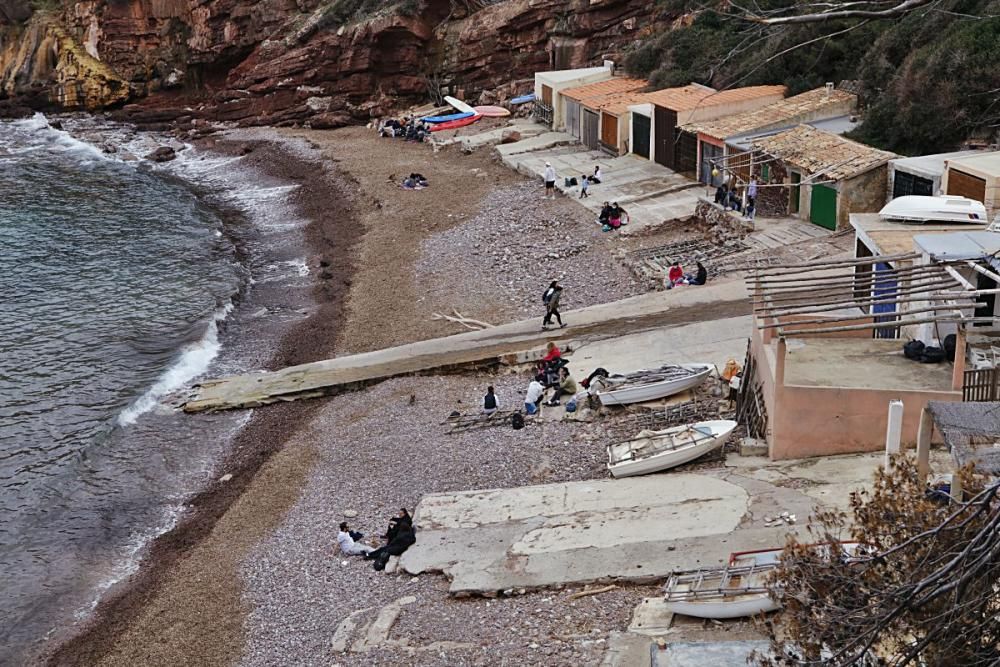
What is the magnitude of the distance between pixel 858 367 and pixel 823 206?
13722mm

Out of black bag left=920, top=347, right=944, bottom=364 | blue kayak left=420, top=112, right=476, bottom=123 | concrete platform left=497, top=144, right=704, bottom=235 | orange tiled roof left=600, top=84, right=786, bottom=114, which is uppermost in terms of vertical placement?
orange tiled roof left=600, top=84, right=786, bottom=114

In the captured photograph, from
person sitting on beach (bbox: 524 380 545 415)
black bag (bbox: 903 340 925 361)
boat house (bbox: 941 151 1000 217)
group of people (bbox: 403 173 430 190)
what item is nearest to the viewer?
black bag (bbox: 903 340 925 361)

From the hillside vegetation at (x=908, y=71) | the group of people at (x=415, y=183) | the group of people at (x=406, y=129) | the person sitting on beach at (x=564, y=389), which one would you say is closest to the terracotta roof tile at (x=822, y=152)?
the hillside vegetation at (x=908, y=71)

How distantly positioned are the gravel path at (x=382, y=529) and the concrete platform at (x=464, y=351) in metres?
0.69

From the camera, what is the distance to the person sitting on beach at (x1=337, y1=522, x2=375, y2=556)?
60.0ft

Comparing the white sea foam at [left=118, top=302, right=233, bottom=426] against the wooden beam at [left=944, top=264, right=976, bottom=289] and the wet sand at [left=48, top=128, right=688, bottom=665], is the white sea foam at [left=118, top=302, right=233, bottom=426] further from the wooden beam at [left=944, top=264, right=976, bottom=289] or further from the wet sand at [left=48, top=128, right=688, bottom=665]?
the wooden beam at [left=944, top=264, right=976, bottom=289]

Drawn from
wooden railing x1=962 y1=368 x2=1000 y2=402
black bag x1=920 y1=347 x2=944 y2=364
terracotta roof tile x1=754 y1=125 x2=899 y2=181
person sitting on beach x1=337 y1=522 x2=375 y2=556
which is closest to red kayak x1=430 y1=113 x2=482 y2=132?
terracotta roof tile x1=754 y1=125 x2=899 y2=181

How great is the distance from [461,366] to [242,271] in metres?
14.8

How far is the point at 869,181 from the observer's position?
1200 inches

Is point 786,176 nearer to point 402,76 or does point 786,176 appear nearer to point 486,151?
point 486,151

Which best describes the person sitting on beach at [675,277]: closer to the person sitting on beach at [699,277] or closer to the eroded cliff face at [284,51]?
the person sitting on beach at [699,277]

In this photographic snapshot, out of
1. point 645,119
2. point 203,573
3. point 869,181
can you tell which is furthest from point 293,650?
point 645,119

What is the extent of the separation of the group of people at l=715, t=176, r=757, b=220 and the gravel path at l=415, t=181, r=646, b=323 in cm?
343

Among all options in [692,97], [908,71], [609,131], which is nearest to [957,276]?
[908,71]
